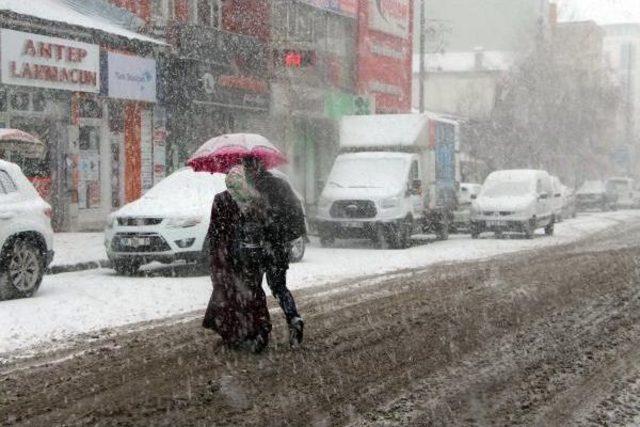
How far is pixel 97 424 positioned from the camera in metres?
5.75

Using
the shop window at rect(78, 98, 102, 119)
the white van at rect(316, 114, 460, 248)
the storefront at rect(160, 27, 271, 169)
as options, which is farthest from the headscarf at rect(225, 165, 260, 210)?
the storefront at rect(160, 27, 271, 169)

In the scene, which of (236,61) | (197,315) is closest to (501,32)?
(236,61)

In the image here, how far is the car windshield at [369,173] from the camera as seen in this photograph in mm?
22188

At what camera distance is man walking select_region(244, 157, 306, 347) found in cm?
816

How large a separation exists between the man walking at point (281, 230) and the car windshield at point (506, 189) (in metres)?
19.0

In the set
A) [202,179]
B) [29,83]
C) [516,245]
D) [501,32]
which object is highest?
[501,32]

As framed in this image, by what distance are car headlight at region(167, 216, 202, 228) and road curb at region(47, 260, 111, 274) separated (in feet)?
7.28

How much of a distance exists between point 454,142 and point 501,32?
4963 cm

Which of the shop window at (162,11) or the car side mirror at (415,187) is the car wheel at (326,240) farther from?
the shop window at (162,11)

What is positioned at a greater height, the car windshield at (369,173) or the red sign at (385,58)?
the red sign at (385,58)

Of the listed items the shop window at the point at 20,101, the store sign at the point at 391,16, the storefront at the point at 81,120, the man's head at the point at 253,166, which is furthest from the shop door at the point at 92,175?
the man's head at the point at 253,166

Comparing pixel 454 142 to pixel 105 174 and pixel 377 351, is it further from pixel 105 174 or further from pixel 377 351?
pixel 377 351

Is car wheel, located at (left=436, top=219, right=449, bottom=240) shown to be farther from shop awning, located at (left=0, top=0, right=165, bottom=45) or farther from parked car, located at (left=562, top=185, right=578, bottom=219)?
parked car, located at (left=562, top=185, right=578, bottom=219)

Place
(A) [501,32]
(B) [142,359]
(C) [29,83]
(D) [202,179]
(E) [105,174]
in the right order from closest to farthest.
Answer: (B) [142,359] → (D) [202,179] → (C) [29,83] → (E) [105,174] → (A) [501,32]
